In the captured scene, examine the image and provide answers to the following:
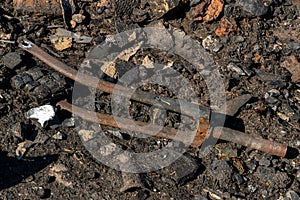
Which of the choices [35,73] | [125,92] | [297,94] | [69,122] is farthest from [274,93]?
[35,73]

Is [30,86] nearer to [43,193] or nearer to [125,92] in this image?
[125,92]

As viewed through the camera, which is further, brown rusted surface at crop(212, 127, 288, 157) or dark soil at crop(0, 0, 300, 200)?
brown rusted surface at crop(212, 127, 288, 157)

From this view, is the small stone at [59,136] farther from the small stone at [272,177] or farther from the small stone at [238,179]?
the small stone at [272,177]

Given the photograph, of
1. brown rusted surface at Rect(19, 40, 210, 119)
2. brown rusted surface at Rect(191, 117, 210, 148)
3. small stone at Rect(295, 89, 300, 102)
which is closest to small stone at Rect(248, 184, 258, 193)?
brown rusted surface at Rect(191, 117, 210, 148)

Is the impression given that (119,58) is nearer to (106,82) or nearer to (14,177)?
(106,82)

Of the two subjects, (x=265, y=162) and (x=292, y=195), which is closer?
(x=292, y=195)

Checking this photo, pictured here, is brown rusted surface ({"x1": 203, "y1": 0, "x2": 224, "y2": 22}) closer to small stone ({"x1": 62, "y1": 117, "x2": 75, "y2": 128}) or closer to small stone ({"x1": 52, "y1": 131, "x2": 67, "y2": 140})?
small stone ({"x1": 62, "y1": 117, "x2": 75, "y2": 128})
